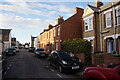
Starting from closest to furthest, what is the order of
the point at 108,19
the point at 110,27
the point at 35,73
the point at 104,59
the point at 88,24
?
the point at 35,73 → the point at 104,59 → the point at 110,27 → the point at 108,19 → the point at 88,24

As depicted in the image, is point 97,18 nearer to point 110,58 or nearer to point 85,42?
point 85,42

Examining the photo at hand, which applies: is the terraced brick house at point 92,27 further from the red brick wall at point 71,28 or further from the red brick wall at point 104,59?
the red brick wall at point 71,28

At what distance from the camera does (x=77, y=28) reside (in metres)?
21.3

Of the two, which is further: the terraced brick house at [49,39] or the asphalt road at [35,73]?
the terraced brick house at [49,39]

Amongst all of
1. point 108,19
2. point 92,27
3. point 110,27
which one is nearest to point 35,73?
point 110,27

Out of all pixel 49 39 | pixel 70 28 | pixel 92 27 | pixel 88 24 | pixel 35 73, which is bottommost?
pixel 35 73

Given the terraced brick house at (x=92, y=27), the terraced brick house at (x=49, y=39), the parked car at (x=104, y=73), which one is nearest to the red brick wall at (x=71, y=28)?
the terraced brick house at (x=92, y=27)

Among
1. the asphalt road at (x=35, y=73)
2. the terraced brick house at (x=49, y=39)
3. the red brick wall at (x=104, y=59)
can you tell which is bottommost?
the asphalt road at (x=35, y=73)

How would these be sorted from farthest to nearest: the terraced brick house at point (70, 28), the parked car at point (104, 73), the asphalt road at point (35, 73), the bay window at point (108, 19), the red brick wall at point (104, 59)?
1. the terraced brick house at point (70, 28)
2. the bay window at point (108, 19)
3. the red brick wall at point (104, 59)
4. the asphalt road at point (35, 73)
5. the parked car at point (104, 73)

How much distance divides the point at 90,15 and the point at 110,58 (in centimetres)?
Result: 779

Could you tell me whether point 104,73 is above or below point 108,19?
below

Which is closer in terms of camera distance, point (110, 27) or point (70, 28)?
point (110, 27)

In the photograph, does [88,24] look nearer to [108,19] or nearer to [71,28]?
[108,19]

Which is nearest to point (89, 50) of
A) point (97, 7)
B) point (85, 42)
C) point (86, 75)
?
point (85, 42)
